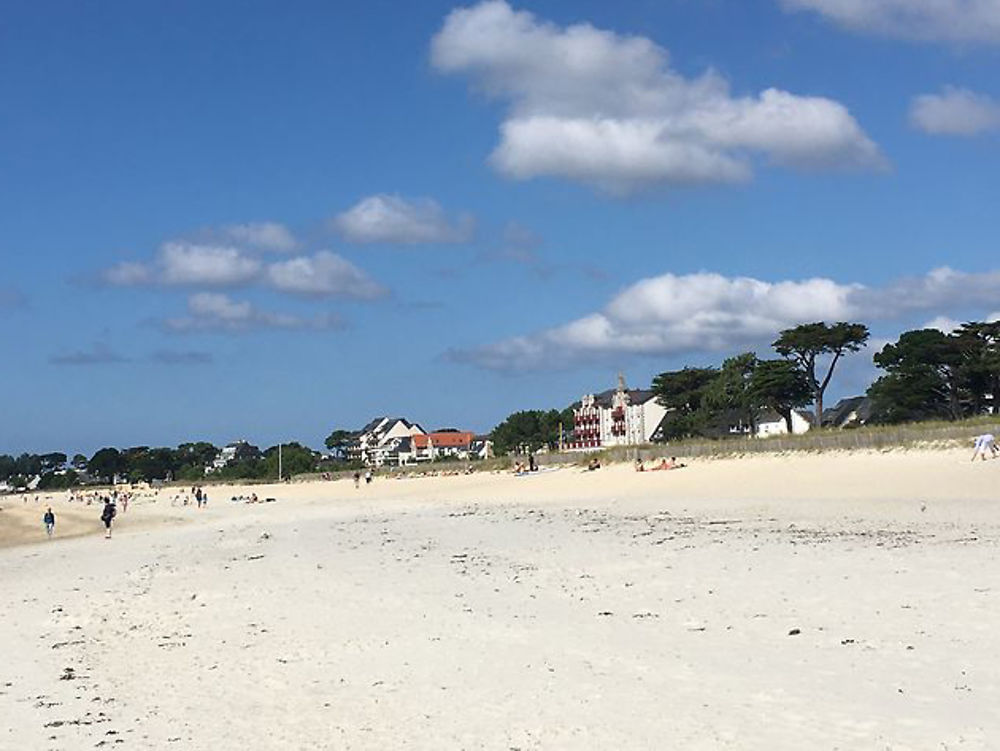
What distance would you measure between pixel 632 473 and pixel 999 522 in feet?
103

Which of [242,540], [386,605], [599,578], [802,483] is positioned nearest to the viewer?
[386,605]

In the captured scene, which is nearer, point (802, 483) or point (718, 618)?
point (718, 618)

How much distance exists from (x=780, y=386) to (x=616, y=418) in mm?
54213

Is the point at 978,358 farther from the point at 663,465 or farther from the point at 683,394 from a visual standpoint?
the point at 683,394

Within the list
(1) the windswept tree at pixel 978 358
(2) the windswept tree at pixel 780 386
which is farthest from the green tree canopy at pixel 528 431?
(1) the windswept tree at pixel 978 358

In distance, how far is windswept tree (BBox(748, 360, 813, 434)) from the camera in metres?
81.2

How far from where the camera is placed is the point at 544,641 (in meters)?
11.3

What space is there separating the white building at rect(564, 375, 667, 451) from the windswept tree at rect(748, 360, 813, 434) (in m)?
32.7

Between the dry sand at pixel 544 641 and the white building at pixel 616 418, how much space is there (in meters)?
95.8

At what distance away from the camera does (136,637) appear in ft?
44.1

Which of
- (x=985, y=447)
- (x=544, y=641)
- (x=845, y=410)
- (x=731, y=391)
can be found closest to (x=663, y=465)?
(x=985, y=447)

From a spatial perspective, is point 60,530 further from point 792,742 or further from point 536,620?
point 792,742

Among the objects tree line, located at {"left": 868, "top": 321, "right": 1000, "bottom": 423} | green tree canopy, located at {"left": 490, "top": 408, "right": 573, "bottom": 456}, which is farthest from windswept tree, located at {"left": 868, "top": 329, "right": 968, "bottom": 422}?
green tree canopy, located at {"left": 490, "top": 408, "right": 573, "bottom": 456}

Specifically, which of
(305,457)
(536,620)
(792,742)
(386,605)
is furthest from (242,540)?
(305,457)
